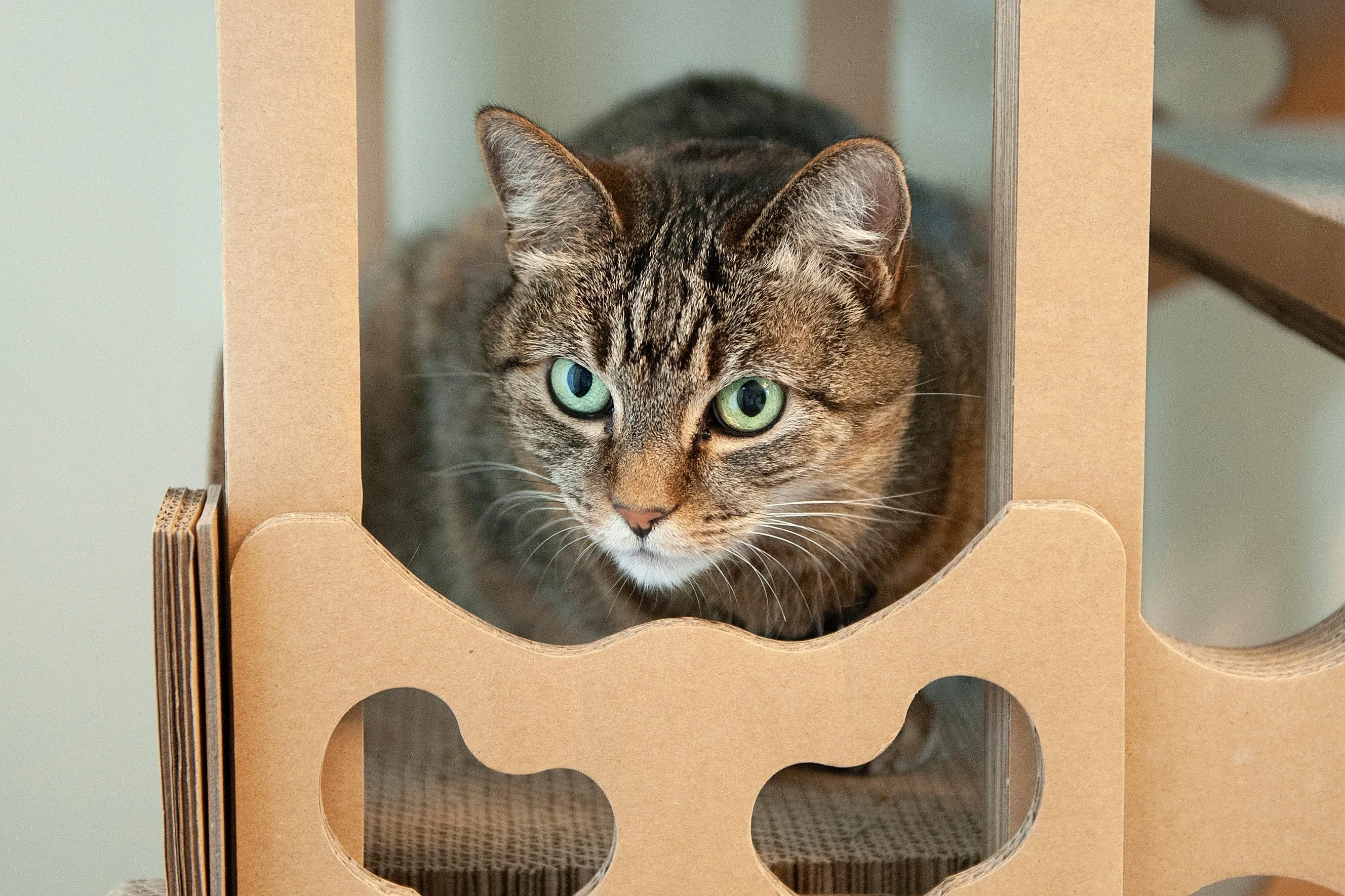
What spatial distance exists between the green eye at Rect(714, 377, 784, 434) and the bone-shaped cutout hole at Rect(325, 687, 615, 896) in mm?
325

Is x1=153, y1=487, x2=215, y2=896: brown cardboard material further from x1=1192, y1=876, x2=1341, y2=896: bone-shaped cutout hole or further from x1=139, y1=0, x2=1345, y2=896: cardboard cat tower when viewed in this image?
x1=1192, y1=876, x2=1341, y2=896: bone-shaped cutout hole

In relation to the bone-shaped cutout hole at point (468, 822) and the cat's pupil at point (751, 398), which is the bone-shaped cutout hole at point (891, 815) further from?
the cat's pupil at point (751, 398)

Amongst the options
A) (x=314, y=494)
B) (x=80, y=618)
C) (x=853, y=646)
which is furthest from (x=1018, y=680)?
(x=80, y=618)

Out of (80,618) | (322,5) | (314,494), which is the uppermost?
(322,5)

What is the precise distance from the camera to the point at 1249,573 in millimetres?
1565

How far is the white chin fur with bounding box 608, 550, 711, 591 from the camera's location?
853 millimetres

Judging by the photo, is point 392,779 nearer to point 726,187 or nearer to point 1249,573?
point 726,187

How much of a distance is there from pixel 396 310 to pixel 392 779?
53cm

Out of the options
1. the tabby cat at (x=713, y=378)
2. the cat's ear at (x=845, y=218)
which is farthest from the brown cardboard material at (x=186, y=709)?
the cat's ear at (x=845, y=218)

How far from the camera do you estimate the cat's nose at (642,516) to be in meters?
0.82

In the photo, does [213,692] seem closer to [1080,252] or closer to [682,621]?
[682,621]

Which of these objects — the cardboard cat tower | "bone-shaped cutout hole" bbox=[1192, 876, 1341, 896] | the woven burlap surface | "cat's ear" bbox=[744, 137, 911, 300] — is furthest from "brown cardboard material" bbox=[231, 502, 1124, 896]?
"bone-shaped cutout hole" bbox=[1192, 876, 1341, 896]

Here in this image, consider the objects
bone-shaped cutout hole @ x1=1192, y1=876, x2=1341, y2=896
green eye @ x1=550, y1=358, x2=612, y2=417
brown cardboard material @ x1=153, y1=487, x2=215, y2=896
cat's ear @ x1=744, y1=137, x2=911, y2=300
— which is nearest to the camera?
brown cardboard material @ x1=153, y1=487, x2=215, y2=896

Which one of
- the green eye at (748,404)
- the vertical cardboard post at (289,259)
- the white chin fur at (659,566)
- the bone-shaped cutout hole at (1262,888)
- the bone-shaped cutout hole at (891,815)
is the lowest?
the bone-shaped cutout hole at (1262,888)
